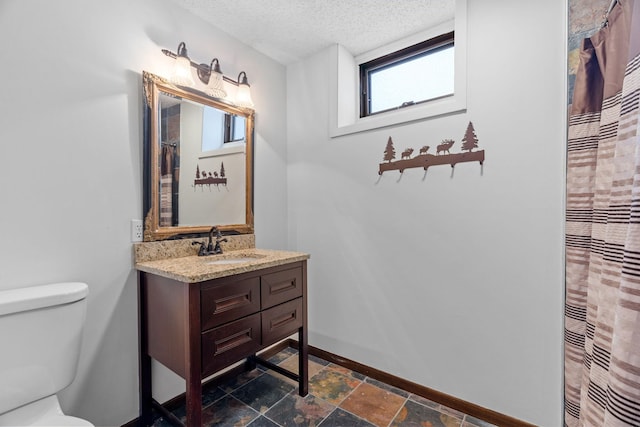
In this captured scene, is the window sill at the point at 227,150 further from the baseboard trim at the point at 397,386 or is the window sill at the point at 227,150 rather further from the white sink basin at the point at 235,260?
the baseboard trim at the point at 397,386

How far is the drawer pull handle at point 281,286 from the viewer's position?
1654 mm

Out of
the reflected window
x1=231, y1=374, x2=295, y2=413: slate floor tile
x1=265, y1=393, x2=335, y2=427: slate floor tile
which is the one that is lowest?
x1=231, y1=374, x2=295, y2=413: slate floor tile

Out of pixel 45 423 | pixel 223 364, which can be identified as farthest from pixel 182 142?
pixel 45 423

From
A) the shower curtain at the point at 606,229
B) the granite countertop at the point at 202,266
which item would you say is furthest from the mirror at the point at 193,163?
the shower curtain at the point at 606,229

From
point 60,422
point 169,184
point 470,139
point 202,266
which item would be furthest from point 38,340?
point 470,139

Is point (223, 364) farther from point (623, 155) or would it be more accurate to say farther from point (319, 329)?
point (623, 155)

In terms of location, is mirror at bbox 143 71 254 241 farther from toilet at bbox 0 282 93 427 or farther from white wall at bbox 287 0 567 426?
white wall at bbox 287 0 567 426

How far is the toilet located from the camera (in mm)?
1031

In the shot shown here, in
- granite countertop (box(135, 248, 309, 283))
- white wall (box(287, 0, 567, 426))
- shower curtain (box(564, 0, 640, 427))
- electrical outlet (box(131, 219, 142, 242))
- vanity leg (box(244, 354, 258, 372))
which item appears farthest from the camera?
vanity leg (box(244, 354, 258, 372))

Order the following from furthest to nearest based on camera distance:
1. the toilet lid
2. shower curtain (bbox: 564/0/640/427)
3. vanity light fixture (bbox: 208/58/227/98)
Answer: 1. vanity light fixture (bbox: 208/58/227/98)
2. the toilet lid
3. shower curtain (bbox: 564/0/640/427)

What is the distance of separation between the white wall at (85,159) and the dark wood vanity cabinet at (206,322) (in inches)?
4.7

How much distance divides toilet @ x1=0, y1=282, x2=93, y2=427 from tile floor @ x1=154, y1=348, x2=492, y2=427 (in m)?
0.67

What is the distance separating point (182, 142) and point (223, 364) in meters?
1.25

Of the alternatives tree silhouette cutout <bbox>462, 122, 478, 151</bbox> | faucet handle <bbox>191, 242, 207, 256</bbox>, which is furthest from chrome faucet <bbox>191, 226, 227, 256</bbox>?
tree silhouette cutout <bbox>462, 122, 478, 151</bbox>
